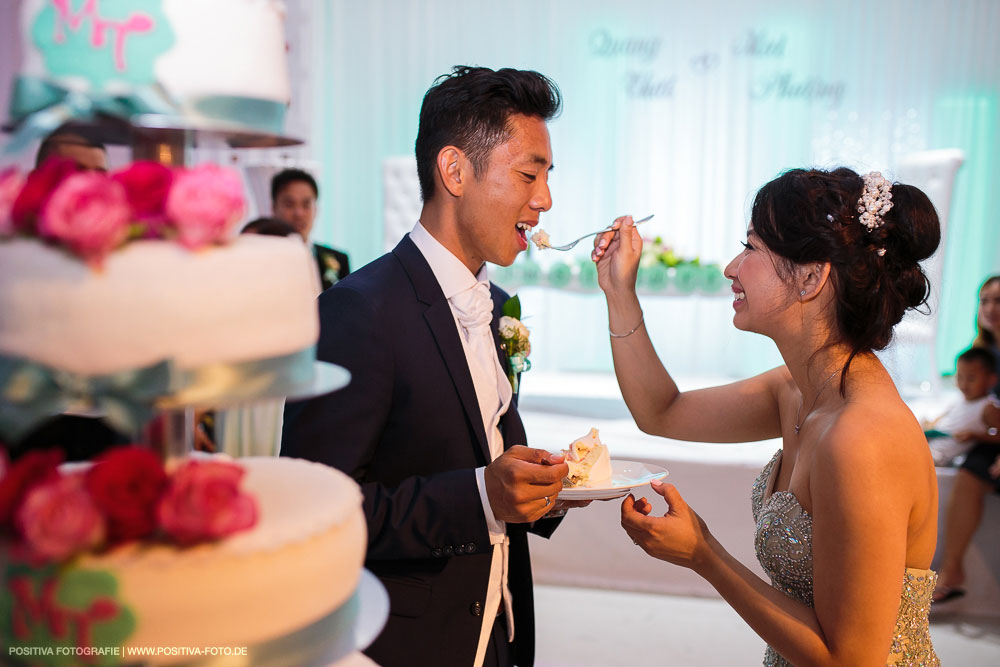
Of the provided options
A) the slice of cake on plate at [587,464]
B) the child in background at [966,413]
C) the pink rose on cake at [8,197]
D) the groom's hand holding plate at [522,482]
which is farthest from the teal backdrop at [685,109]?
the pink rose on cake at [8,197]

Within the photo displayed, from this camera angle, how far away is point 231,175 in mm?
912

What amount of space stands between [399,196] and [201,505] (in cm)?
688

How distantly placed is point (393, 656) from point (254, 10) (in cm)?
126

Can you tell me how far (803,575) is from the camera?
182cm

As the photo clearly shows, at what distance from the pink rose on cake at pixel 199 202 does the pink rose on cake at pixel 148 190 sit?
Result: 0.01 m

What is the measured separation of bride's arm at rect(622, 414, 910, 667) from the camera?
159 cm

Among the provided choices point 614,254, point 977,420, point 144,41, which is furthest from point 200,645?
point 977,420

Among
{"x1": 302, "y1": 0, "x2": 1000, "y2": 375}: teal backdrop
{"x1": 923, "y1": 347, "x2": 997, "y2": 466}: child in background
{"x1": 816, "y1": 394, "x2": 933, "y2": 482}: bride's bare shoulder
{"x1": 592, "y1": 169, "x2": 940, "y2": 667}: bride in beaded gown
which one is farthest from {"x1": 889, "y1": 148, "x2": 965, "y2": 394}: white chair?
{"x1": 816, "y1": 394, "x2": 933, "y2": 482}: bride's bare shoulder

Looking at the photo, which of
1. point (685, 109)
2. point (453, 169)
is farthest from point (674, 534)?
point (685, 109)

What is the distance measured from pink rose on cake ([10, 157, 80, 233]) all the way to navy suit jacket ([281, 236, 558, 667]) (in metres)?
0.81

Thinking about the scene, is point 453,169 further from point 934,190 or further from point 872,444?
point 934,190

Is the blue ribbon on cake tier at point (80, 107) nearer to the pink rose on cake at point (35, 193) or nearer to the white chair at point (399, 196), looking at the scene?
the pink rose on cake at point (35, 193)

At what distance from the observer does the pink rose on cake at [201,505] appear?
828 millimetres

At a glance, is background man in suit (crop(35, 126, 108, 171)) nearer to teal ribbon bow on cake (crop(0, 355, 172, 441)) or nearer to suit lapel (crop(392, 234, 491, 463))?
teal ribbon bow on cake (crop(0, 355, 172, 441))
